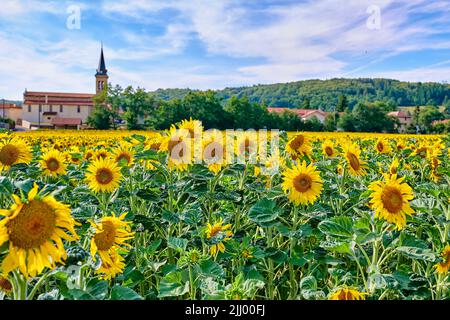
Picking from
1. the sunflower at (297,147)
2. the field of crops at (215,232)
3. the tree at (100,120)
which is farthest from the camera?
the tree at (100,120)

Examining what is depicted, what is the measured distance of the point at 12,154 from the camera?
2338mm

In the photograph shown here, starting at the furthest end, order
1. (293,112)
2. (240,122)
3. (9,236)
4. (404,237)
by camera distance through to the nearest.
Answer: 1. (293,112)
2. (240,122)
3. (404,237)
4. (9,236)

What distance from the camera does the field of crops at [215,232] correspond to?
1204 mm

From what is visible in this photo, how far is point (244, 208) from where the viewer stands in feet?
8.37

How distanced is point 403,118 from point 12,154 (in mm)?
38613

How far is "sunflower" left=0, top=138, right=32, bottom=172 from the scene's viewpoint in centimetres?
232

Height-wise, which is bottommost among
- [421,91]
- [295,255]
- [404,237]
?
[295,255]

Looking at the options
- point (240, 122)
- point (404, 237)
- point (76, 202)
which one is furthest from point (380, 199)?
point (240, 122)

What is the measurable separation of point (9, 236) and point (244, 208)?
162 cm

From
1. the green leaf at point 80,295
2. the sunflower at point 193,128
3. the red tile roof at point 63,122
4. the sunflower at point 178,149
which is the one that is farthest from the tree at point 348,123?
the green leaf at point 80,295

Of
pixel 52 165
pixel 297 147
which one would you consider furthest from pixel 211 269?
pixel 52 165

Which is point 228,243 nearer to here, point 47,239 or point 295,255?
point 295,255

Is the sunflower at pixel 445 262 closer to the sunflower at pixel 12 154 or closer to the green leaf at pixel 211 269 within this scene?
the green leaf at pixel 211 269

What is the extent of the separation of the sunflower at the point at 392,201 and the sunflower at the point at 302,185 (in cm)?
37
